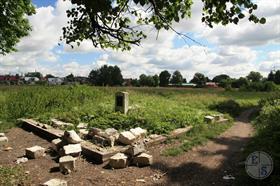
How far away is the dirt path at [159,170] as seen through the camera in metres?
8.47

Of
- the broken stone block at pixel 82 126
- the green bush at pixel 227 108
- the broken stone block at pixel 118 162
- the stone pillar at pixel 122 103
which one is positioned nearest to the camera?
the broken stone block at pixel 118 162

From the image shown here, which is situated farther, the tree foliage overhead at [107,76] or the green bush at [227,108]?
the tree foliage overhead at [107,76]

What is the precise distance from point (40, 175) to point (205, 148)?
529 centimetres

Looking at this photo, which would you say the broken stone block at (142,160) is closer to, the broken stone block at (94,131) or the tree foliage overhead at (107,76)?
the broken stone block at (94,131)

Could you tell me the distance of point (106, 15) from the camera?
712cm

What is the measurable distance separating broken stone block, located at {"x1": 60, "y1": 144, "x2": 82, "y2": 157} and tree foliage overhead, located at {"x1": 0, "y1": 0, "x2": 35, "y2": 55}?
986cm

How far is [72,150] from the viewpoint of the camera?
32.7 ft

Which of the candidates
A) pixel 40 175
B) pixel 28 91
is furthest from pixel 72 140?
pixel 28 91

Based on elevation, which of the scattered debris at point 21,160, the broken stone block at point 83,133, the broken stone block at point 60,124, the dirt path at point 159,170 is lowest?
the dirt path at point 159,170

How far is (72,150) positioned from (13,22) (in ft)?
47.9

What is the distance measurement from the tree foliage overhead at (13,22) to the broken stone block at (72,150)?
9.86m

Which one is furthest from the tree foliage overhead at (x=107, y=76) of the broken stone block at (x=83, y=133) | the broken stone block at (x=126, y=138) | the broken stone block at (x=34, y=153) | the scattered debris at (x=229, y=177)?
the scattered debris at (x=229, y=177)

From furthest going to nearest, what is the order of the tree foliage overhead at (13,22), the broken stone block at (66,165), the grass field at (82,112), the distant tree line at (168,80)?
the distant tree line at (168,80), the tree foliage overhead at (13,22), the grass field at (82,112), the broken stone block at (66,165)

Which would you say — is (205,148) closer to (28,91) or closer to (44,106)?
(44,106)
